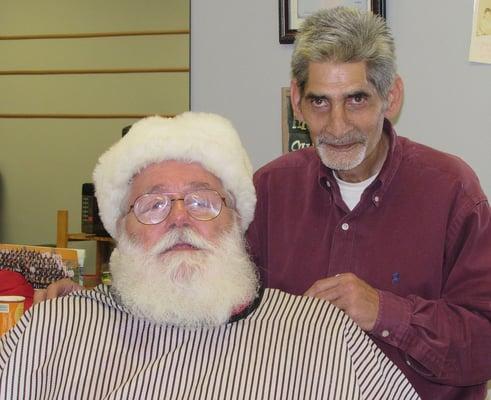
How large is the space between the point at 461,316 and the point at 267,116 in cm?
105

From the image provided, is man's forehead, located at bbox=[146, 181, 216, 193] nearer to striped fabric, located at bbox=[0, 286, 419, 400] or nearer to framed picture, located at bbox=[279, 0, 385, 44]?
striped fabric, located at bbox=[0, 286, 419, 400]

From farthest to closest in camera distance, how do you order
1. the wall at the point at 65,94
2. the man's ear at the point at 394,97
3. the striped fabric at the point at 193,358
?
the wall at the point at 65,94, the man's ear at the point at 394,97, the striped fabric at the point at 193,358

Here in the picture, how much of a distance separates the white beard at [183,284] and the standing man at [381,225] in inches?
8.4

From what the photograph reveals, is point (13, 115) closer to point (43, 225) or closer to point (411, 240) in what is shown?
point (43, 225)

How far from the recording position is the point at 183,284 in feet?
5.37

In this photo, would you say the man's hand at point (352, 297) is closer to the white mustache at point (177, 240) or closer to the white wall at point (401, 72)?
the white mustache at point (177, 240)

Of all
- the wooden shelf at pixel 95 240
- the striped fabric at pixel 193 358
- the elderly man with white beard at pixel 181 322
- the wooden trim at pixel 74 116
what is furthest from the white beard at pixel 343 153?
the wooden trim at pixel 74 116

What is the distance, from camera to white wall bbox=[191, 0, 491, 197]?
2.32 meters

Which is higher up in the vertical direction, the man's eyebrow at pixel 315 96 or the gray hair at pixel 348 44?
the gray hair at pixel 348 44

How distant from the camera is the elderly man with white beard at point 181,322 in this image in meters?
1.60

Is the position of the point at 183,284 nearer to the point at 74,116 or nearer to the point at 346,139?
the point at 346,139

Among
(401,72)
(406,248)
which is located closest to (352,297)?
(406,248)

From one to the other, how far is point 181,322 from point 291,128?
1.07 m


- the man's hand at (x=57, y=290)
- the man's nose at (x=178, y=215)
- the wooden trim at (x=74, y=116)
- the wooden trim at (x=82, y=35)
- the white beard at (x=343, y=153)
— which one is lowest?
the man's hand at (x=57, y=290)
